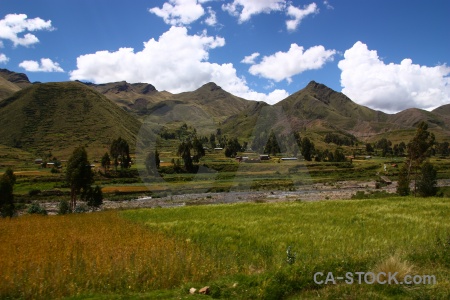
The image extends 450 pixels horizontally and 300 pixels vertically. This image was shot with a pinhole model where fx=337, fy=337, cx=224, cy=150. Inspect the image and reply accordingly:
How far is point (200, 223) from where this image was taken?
A: 2409 cm

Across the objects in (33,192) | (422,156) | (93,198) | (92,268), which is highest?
(422,156)

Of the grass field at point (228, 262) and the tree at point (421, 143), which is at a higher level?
the tree at point (421, 143)

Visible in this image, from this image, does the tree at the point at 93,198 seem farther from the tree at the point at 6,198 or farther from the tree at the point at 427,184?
the tree at the point at 427,184

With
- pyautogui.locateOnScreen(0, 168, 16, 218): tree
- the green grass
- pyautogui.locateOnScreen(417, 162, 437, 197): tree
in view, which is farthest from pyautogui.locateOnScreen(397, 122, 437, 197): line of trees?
pyautogui.locateOnScreen(0, 168, 16, 218): tree

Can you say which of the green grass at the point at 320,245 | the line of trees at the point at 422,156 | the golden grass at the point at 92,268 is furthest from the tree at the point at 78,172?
the line of trees at the point at 422,156

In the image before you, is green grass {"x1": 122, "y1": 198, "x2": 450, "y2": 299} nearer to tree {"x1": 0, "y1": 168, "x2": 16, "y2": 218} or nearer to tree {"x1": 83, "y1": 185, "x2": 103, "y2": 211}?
tree {"x1": 0, "y1": 168, "x2": 16, "y2": 218}

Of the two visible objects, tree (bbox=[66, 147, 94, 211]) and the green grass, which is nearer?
the green grass

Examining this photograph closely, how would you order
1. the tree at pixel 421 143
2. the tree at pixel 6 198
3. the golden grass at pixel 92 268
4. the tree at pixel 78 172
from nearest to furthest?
the golden grass at pixel 92 268 → the tree at pixel 6 198 → the tree at pixel 421 143 → the tree at pixel 78 172

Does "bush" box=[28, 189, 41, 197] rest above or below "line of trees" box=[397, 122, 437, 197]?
below

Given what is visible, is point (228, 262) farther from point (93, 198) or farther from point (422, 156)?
point (93, 198)

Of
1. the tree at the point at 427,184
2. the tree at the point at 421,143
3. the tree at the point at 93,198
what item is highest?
the tree at the point at 421,143

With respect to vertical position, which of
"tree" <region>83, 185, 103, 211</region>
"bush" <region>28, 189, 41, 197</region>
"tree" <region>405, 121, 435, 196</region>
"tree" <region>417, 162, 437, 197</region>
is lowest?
"bush" <region>28, 189, 41, 197</region>

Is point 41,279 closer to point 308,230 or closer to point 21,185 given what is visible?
point 308,230

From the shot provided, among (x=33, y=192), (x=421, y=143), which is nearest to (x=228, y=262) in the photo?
(x=421, y=143)
